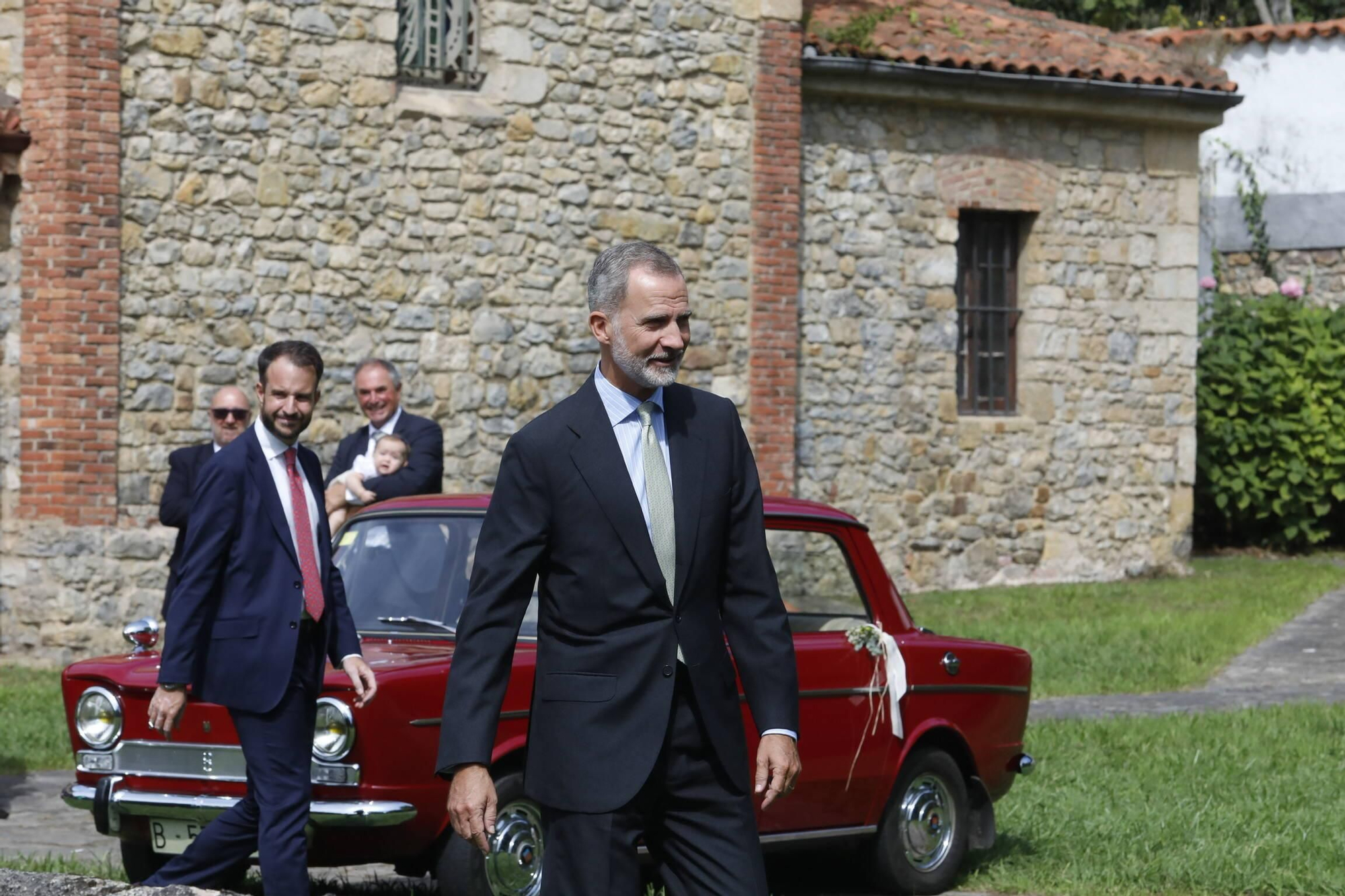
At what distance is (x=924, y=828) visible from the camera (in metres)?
7.28

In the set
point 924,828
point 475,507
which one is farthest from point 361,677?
point 924,828

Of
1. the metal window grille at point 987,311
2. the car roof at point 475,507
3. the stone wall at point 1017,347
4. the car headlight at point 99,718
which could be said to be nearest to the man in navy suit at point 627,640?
the car headlight at point 99,718

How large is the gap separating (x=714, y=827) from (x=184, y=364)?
33.8 feet

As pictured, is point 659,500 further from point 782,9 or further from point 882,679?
point 782,9

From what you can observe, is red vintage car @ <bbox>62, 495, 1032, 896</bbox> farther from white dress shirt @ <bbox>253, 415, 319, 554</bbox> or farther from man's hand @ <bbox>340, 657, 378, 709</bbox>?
white dress shirt @ <bbox>253, 415, 319, 554</bbox>

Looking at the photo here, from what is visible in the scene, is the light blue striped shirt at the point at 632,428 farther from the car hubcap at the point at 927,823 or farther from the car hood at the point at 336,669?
the car hubcap at the point at 927,823

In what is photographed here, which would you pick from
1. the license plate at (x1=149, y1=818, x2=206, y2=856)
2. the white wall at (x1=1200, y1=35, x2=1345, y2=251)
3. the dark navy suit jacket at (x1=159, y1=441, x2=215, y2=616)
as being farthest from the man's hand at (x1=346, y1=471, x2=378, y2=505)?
the white wall at (x1=1200, y1=35, x2=1345, y2=251)

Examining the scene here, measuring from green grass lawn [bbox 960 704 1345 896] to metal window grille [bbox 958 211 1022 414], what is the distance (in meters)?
7.20

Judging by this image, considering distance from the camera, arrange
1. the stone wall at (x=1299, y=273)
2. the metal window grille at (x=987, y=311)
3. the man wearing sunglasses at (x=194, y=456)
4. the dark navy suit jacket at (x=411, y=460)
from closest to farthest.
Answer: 1. the man wearing sunglasses at (x=194, y=456)
2. the dark navy suit jacket at (x=411, y=460)
3. the metal window grille at (x=987, y=311)
4. the stone wall at (x=1299, y=273)

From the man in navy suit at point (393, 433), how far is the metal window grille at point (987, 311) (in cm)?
915

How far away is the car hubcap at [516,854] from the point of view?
594 centimetres

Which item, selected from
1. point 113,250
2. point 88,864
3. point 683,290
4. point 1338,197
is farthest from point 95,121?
point 1338,197

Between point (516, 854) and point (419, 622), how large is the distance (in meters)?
1.14

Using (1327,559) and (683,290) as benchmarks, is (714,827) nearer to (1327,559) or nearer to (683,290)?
(683,290)
